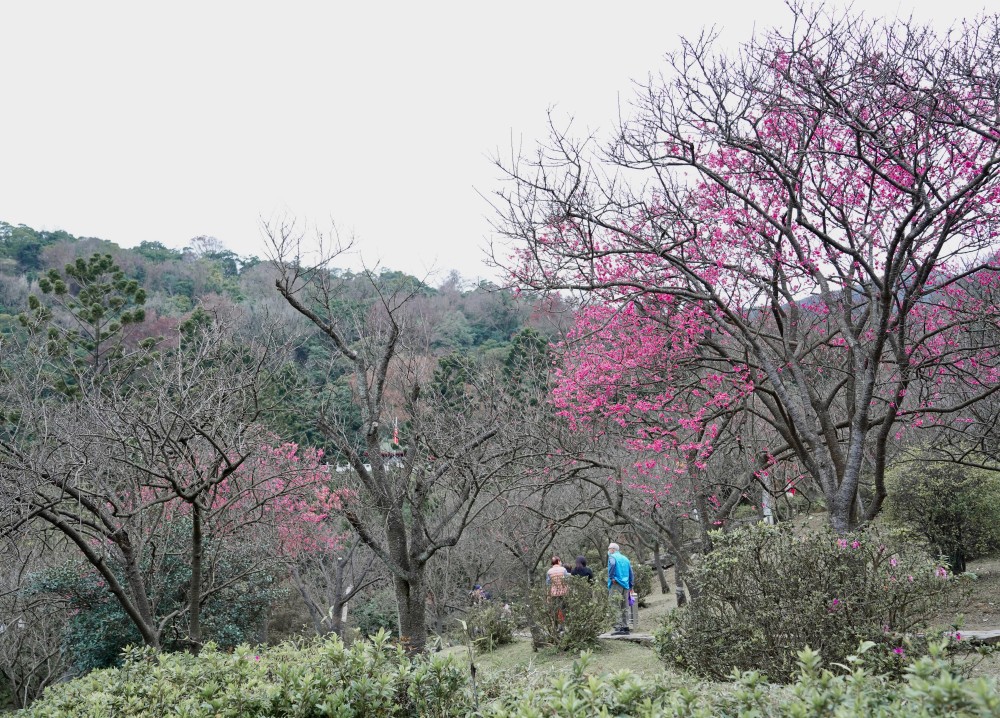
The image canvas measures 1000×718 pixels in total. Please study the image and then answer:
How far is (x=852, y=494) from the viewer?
21.9 ft

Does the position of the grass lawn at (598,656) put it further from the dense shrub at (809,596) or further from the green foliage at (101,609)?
the green foliage at (101,609)

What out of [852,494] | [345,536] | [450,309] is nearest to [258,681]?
[852,494]

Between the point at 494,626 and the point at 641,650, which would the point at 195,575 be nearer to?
the point at 641,650

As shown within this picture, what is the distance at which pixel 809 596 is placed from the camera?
4.82 meters

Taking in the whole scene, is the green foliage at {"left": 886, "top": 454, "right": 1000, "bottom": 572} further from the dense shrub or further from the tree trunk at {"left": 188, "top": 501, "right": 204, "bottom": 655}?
the tree trunk at {"left": 188, "top": 501, "right": 204, "bottom": 655}

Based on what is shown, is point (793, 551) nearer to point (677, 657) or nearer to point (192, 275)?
point (677, 657)

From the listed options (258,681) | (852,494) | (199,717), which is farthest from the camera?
(852,494)

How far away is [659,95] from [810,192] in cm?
206

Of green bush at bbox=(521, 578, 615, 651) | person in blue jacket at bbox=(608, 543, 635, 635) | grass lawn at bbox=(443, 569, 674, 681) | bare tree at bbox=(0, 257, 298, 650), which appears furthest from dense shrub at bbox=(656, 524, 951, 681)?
person in blue jacket at bbox=(608, 543, 635, 635)

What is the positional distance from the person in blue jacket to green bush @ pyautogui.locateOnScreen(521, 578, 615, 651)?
1.07 ft

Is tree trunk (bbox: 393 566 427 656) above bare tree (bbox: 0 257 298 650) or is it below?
below

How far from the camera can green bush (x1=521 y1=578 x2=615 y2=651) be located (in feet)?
32.3

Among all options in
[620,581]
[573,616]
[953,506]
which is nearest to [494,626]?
[573,616]

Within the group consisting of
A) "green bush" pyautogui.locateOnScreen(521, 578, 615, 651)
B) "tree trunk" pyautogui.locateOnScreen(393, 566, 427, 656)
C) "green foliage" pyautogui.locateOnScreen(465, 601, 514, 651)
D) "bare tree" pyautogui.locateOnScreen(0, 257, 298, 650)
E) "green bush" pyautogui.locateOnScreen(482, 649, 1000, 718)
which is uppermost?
"bare tree" pyautogui.locateOnScreen(0, 257, 298, 650)
